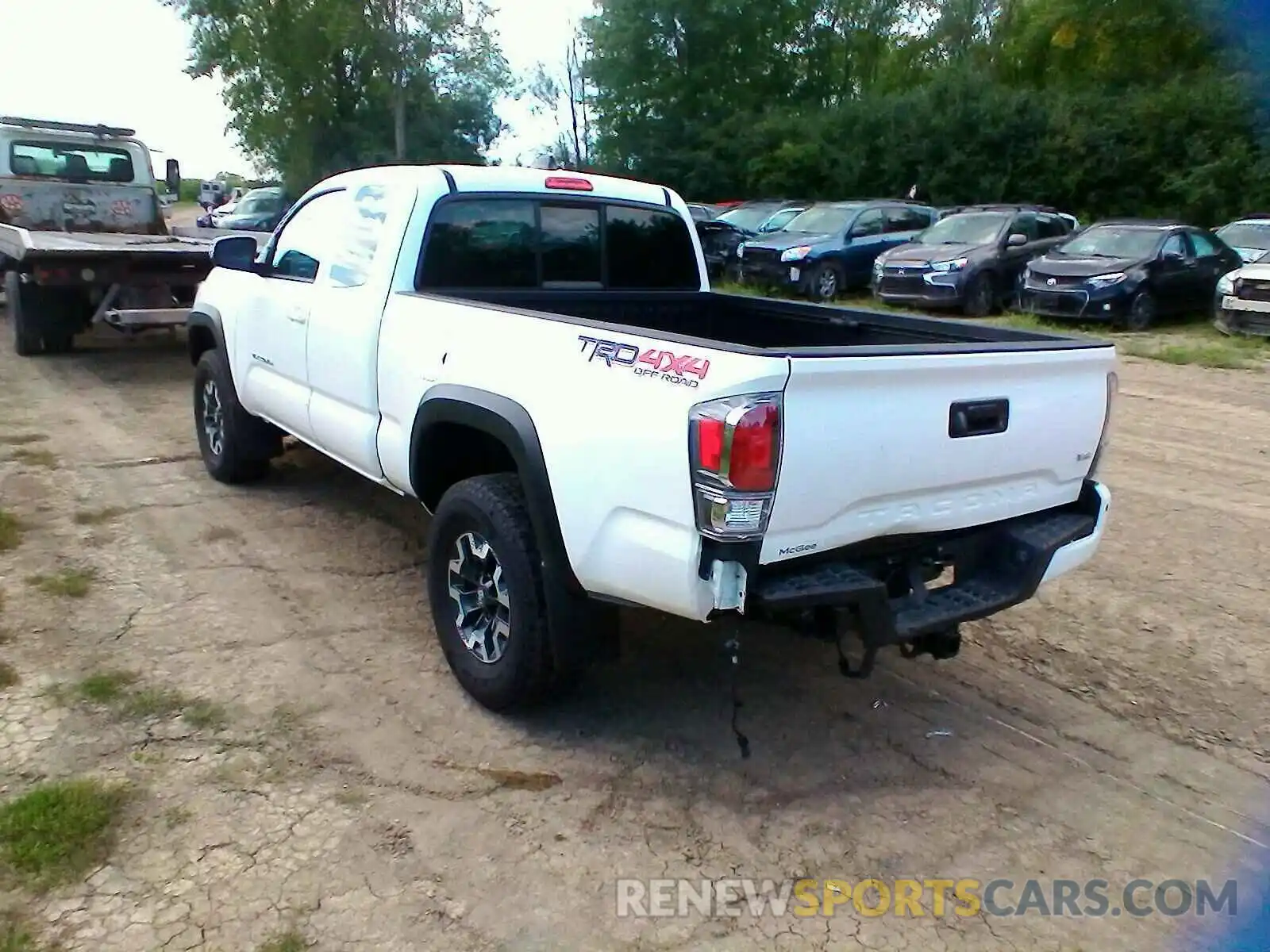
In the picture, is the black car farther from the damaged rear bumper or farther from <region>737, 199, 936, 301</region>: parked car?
the damaged rear bumper

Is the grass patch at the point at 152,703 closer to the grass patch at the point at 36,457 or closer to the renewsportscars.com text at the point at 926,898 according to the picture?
the renewsportscars.com text at the point at 926,898

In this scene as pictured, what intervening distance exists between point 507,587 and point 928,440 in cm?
145

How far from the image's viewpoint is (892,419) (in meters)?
3.08

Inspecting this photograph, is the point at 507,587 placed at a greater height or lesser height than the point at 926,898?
greater

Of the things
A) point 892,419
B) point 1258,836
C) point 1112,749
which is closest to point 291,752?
point 892,419

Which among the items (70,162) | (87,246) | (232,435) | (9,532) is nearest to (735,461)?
(232,435)

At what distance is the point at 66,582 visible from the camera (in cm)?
486

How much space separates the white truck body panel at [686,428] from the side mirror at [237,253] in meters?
1.66

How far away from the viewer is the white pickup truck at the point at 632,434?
293 cm

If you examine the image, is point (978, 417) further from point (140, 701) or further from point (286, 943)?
point (140, 701)

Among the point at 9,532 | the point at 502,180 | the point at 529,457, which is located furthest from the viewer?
the point at 9,532

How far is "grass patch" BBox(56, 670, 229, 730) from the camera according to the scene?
3.75 meters

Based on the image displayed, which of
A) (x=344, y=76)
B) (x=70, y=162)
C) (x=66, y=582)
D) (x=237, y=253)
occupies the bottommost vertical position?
(x=66, y=582)

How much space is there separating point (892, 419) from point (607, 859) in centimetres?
151
